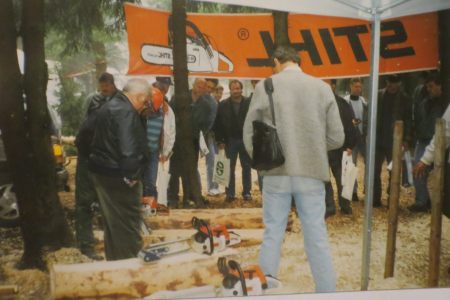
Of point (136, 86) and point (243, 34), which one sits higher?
→ point (243, 34)

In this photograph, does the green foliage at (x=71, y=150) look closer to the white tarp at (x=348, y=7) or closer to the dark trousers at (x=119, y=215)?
the dark trousers at (x=119, y=215)

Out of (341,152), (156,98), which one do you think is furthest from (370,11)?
(156,98)

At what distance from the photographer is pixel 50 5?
10.4 feet

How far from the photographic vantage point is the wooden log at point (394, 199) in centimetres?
355

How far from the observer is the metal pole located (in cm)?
334

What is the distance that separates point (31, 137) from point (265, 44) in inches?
78.6

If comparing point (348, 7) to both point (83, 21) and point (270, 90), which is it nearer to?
point (270, 90)

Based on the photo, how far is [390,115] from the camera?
3598mm

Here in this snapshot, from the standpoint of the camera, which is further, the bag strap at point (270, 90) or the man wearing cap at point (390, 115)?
the man wearing cap at point (390, 115)

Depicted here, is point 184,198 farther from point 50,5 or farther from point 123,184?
point 50,5

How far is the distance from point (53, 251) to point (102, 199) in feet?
2.00

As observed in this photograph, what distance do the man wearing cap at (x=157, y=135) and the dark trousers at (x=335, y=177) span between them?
1.36 metres

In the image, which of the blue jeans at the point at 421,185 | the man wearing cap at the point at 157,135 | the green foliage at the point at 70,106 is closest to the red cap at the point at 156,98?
the man wearing cap at the point at 157,135

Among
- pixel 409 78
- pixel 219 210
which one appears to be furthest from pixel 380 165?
pixel 219 210
